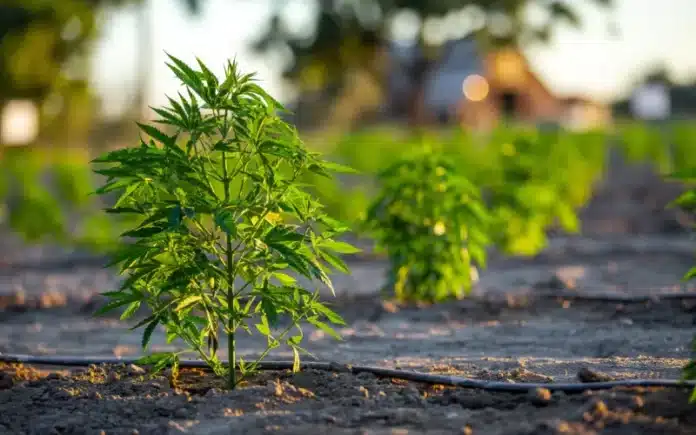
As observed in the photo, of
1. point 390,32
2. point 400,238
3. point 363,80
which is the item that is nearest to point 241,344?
point 400,238

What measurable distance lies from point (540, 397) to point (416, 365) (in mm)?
1223

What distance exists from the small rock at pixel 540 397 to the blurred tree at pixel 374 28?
3386 cm

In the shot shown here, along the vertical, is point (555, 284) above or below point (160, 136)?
below

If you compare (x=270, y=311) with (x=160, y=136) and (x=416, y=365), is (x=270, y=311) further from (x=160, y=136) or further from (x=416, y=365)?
(x=416, y=365)

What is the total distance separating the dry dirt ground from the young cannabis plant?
1.09ft

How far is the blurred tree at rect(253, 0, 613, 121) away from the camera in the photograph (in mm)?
38625

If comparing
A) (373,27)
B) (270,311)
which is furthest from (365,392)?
(373,27)

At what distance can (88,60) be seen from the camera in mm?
45375

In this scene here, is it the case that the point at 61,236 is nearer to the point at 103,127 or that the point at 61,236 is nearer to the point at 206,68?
the point at 206,68

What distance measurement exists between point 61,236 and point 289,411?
1146 cm

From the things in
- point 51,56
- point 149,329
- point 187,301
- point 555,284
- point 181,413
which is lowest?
point 181,413

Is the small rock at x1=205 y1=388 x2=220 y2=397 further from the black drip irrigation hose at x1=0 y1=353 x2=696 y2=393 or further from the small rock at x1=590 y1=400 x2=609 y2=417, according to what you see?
the small rock at x1=590 y1=400 x2=609 y2=417

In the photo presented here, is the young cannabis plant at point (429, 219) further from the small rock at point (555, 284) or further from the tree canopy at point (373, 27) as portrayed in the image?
the tree canopy at point (373, 27)

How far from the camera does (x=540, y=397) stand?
4367mm
